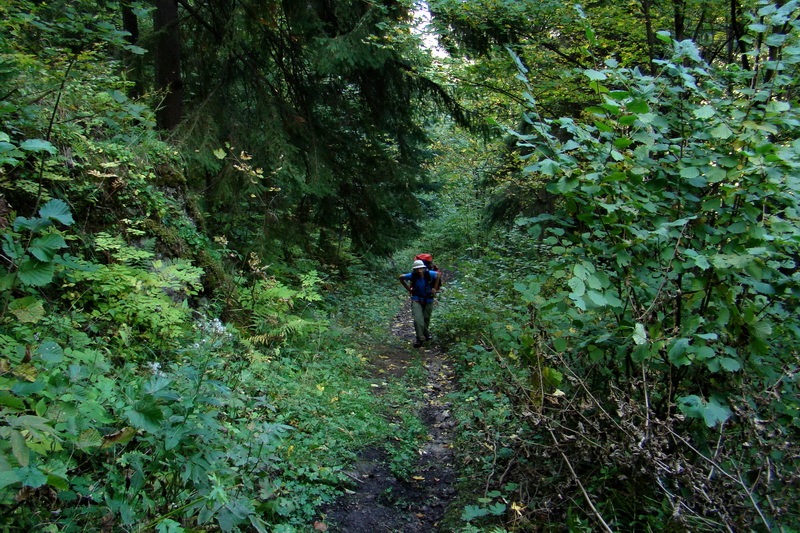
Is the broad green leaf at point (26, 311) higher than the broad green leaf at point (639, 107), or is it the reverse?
the broad green leaf at point (639, 107)

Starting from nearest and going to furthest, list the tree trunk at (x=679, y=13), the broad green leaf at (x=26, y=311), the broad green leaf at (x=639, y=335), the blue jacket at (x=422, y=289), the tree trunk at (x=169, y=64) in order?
1. the broad green leaf at (x=639, y=335)
2. the broad green leaf at (x=26, y=311)
3. the tree trunk at (x=679, y=13)
4. the tree trunk at (x=169, y=64)
5. the blue jacket at (x=422, y=289)

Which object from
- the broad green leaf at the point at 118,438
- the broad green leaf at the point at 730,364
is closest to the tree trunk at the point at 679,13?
the broad green leaf at the point at 730,364

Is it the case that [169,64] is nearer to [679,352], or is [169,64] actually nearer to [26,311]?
[26,311]

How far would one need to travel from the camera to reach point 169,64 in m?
8.67

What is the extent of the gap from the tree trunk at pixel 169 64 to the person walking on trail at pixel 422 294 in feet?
18.1

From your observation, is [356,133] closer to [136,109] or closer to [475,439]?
[136,109]

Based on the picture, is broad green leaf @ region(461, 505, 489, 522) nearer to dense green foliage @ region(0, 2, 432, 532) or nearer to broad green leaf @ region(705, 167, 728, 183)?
dense green foliage @ region(0, 2, 432, 532)

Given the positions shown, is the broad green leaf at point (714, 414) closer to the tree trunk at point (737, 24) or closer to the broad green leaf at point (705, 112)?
the broad green leaf at point (705, 112)

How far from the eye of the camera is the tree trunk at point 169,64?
28.1 ft

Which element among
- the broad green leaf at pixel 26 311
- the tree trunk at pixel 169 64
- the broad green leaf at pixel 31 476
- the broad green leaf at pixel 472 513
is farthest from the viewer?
the tree trunk at pixel 169 64

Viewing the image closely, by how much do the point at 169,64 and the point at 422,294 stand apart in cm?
663

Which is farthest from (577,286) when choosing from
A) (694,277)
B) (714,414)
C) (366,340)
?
(366,340)

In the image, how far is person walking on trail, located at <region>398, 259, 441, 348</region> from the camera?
945cm

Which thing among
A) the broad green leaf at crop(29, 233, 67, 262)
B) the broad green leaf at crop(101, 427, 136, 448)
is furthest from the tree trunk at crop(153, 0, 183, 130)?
the broad green leaf at crop(101, 427, 136, 448)
